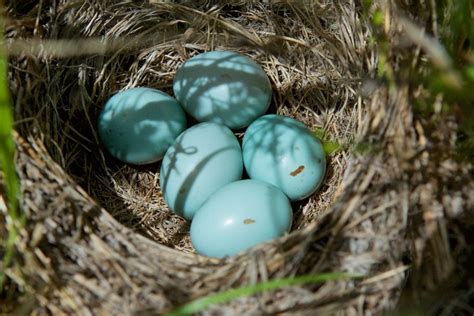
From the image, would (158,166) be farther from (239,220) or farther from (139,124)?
(239,220)

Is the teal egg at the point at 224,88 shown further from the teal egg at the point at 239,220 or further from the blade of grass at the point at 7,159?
the blade of grass at the point at 7,159

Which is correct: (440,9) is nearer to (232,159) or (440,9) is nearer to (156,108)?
(232,159)

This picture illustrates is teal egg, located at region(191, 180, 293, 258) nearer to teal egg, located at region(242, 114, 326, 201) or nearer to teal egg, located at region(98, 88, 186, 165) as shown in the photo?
teal egg, located at region(242, 114, 326, 201)

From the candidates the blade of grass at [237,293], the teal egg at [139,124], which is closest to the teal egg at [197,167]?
the teal egg at [139,124]

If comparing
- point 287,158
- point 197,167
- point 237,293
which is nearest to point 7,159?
point 237,293

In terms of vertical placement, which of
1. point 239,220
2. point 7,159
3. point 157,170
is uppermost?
point 7,159

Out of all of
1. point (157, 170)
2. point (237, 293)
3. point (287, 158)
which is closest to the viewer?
point (237, 293)

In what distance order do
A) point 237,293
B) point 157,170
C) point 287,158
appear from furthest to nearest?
point 157,170 < point 287,158 < point 237,293

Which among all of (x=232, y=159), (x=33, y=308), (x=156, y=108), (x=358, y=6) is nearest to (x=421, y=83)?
(x=358, y=6)
